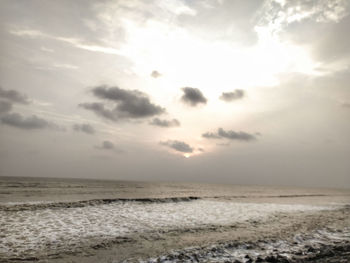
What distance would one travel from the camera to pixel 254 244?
1268 cm

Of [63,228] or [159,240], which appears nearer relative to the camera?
[159,240]

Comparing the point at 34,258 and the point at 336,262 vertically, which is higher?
the point at 336,262

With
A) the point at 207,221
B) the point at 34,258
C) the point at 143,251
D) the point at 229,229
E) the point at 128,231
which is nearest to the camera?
the point at 34,258

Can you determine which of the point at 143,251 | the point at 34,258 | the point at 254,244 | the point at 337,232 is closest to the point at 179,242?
the point at 143,251

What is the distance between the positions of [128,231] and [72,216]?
798 centimetres

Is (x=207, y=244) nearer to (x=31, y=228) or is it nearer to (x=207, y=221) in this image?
(x=207, y=221)

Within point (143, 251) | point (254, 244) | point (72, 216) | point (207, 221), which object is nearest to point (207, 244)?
point (254, 244)

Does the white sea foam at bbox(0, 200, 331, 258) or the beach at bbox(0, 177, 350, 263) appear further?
the white sea foam at bbox(0, 200, 331, 258)

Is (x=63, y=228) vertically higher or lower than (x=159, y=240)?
lower

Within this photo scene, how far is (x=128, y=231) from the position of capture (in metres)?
15.8

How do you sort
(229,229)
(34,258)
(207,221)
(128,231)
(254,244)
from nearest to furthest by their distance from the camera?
(34,258) < (254,244) < (128,231) < (229,229) < (207,221)

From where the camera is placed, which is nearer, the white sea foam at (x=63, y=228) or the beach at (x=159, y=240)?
the beach at (x=159, y=240)

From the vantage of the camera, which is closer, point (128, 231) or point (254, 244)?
point (254, 244)

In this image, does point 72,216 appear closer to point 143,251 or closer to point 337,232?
point 143,251
